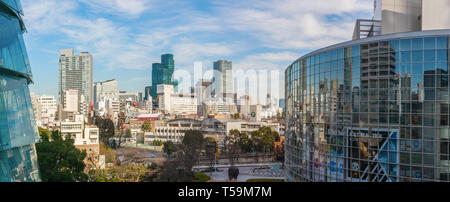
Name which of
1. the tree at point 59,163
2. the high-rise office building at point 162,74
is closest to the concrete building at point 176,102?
the high-rise office building at point 162,74

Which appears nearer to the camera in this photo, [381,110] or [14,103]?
[14,103]

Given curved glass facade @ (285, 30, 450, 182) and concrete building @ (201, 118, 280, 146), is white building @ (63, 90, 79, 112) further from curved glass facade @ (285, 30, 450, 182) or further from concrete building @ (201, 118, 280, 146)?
curved glass facade @ (285, 30, 450, 182)

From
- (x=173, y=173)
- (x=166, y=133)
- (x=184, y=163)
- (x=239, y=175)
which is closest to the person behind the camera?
(x=173, y=173)

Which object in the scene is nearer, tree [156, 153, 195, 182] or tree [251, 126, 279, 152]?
tree [156, 153, 195, 182]

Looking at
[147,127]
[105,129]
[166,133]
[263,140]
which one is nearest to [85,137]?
[105,129]

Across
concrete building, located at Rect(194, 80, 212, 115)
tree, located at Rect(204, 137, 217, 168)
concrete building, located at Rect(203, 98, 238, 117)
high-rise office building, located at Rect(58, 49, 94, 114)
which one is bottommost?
tree, located at Rect(204, 137, 217, 168)

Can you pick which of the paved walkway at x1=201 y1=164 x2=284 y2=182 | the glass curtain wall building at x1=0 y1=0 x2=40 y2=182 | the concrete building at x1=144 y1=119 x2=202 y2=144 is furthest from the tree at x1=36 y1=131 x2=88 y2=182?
the concrete building at x1=144 y1=119 x2=202 y2=144

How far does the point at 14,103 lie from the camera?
10016mm

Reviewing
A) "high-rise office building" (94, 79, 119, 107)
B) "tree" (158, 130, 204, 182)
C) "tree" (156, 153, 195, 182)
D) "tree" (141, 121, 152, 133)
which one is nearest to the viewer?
"tree" (156, 153, 195, 182)

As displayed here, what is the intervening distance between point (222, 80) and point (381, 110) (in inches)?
4477

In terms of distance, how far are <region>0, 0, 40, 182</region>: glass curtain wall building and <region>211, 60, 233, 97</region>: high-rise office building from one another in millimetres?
97916

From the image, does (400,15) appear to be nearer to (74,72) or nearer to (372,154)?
(372,154)

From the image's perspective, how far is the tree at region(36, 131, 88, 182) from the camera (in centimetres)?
1476
